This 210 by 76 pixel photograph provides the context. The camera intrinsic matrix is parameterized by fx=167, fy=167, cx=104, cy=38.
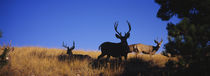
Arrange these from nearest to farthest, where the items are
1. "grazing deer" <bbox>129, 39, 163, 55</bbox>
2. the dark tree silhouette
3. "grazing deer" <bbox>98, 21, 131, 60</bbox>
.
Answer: the dark tree silhouette < "grazing deer" <bbox>98, 21, 131, 60</bbox> < "grazing deer" <bbox>129, 39, 163, 55</bbox>

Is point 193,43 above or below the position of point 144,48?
below

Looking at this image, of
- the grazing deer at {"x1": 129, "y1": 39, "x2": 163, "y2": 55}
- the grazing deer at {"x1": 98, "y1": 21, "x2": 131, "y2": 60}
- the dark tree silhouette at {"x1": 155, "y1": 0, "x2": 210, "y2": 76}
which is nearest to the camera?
the dark tree silhouette at {"x1": 155, "y1": 0, "x2": 210, "y2": 76}

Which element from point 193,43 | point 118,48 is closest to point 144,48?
point 118,48

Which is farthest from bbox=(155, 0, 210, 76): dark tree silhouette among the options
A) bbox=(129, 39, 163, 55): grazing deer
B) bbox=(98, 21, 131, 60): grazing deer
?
bbox=(129, 39, 163, 55): grazing deer

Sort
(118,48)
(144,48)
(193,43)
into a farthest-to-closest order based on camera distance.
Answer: (144,48) → (118,48) → (193,43)

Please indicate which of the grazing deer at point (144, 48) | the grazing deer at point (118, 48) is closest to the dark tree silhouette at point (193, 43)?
the grazing deer at point (118, 48)

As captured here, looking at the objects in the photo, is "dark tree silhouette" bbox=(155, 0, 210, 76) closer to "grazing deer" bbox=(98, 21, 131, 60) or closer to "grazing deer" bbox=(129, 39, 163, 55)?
"grazing deer" bbox=(98, 21, 131, 60)

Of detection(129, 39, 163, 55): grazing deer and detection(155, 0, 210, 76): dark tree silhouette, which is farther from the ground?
detection(129, 39, 163, 55): grazing deer

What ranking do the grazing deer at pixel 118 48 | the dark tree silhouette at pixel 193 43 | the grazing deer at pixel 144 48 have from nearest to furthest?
the dark tree silhouette at pixel 193 43 < the grazing deer at pixel 118 48 < the grazing deer at pixel 144 48

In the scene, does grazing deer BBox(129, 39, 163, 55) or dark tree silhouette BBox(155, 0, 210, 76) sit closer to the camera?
dark tree silhouette BBox(155, 0, 210, 76)

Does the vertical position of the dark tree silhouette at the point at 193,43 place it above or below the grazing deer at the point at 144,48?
below

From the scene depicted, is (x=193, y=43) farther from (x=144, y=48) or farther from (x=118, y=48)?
(x=144, y=48)

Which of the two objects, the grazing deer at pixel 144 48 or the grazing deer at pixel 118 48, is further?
the grazing deer at pixel 144 48

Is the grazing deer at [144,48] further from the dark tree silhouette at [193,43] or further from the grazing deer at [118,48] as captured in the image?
the dark tree silhouette at [193,43]
